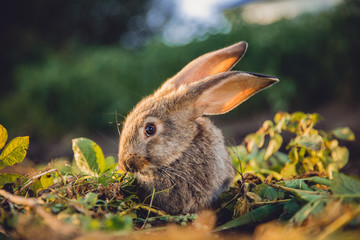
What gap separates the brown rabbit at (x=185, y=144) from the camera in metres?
2.18

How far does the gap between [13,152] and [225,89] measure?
1.72 metres

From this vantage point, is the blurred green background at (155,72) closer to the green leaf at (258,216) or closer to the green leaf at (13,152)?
the green leaf at (13,152)

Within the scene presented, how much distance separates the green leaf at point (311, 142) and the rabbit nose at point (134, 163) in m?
1.27

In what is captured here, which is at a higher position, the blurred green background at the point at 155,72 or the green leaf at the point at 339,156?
the blurred green background at the point at 155,72

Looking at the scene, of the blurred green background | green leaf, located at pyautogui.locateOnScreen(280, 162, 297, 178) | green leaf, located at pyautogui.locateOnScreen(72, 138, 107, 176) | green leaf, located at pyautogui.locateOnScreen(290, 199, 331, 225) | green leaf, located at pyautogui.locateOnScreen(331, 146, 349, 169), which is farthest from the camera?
the blurred green background

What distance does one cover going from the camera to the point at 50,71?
33.1 ft

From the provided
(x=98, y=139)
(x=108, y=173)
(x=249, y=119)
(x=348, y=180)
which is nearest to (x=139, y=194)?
(x=108, y=173)

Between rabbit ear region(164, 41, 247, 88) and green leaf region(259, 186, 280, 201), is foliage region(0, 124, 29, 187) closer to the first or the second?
rabbit ear region(164, 41, 247, 88)

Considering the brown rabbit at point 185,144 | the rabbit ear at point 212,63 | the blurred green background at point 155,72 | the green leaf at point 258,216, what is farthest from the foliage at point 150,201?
the blurred green background at point 155,72

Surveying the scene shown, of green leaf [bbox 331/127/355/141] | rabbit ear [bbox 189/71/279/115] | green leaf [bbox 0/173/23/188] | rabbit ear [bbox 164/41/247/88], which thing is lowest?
green leaf [bbox 331/127/355/141]

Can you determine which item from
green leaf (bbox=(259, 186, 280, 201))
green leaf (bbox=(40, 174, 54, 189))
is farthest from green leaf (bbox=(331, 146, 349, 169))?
green leaf (bbox=(40, 174, 54, 189))

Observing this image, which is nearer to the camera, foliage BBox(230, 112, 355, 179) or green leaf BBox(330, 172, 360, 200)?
green leaf BBox(330, 172, 360, 200)

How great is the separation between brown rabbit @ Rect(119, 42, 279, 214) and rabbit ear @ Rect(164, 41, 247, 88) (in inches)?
17.6

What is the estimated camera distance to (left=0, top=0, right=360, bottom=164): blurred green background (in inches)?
277
